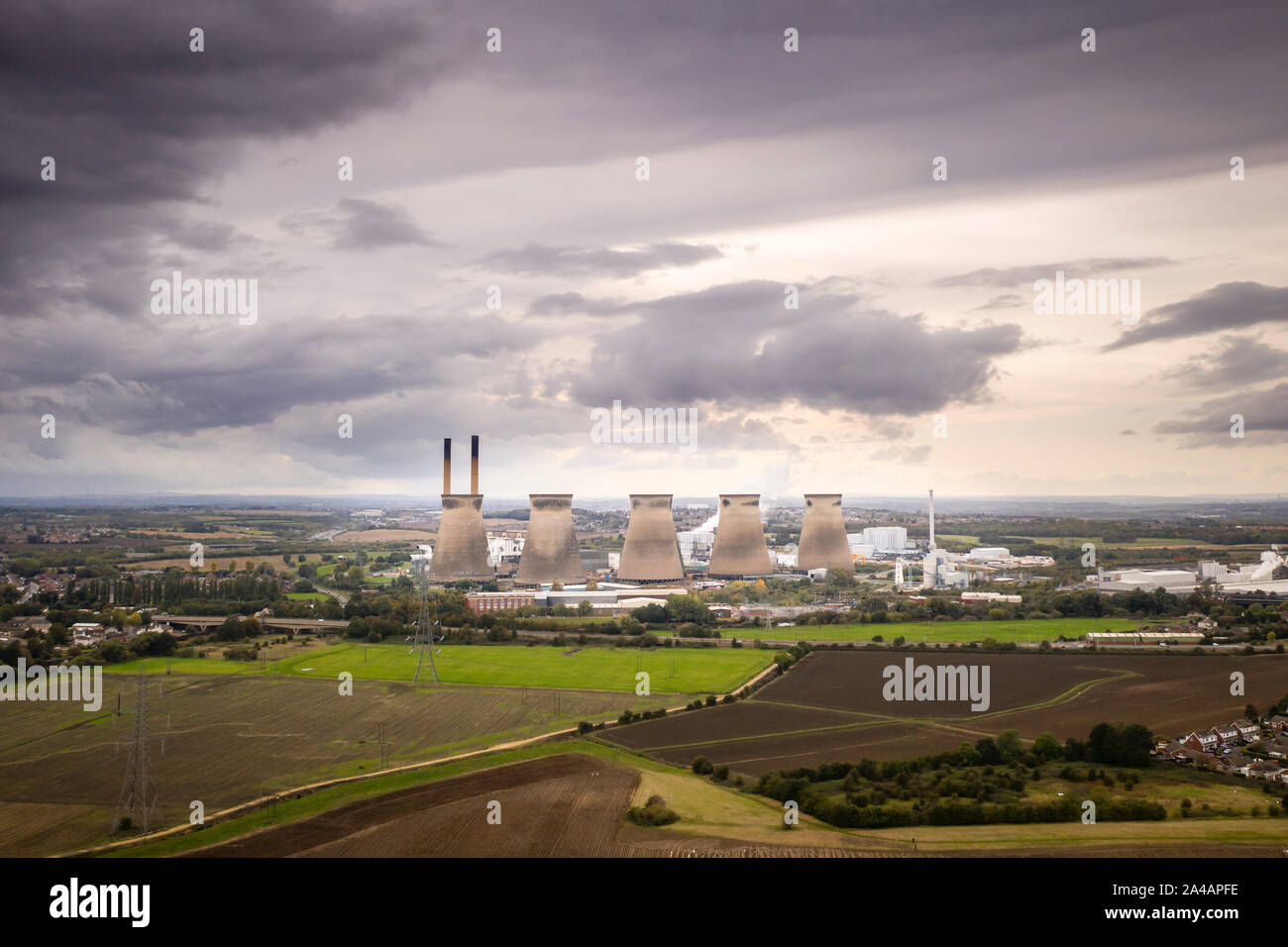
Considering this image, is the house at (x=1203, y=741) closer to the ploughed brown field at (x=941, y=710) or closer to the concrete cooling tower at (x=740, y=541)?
the ploughed brown field at (x=941, y=710)

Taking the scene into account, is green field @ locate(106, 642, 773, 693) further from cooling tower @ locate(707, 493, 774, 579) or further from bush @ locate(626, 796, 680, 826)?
cooling tower @ locate(707, 493, 774, 579)

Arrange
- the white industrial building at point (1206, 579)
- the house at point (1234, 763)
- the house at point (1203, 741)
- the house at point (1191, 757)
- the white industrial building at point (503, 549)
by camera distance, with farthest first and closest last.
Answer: the white industrial building at point (503, 549) < the white industrial building at point (1206, 579) < the house at point (1203, 741) < the house at point (1191, 757) < the house at point (1234, 763)

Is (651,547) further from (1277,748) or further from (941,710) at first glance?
(1277,748)

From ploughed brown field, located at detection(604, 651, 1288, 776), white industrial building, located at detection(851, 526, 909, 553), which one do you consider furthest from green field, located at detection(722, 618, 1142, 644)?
white industrial building, located at detection(851, 526, 909, 553)

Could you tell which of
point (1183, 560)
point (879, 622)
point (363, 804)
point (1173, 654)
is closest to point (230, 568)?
point (879, 622)

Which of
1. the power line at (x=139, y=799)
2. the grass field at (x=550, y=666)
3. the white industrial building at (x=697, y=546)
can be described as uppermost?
the white industrial building at (x=697, y=546)

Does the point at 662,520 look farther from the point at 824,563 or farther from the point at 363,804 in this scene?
the point at 363,804

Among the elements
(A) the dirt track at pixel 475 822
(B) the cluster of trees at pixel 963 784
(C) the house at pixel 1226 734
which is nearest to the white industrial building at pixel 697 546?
(C) the house at pixel 1226 734
